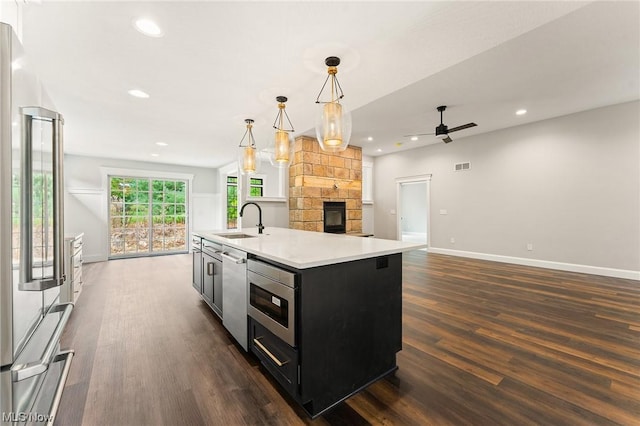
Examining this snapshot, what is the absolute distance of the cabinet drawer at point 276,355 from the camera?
4.89 feet

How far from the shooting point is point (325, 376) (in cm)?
150

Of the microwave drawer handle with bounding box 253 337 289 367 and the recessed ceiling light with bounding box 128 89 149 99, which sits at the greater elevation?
the recessed ceiling light with bounding box 128 89 149 99

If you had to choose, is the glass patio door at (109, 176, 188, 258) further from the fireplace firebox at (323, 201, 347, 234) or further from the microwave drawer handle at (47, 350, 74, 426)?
the microwave drawer handle at (47, 350, 74, 426)

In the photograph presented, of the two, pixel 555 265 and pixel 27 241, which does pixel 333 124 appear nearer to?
pixel 27 241

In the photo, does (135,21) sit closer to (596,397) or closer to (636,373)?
(596,397)

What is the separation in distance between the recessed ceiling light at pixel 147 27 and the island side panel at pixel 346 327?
221cm

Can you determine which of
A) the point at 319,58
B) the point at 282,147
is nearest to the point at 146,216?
the point at 282,147

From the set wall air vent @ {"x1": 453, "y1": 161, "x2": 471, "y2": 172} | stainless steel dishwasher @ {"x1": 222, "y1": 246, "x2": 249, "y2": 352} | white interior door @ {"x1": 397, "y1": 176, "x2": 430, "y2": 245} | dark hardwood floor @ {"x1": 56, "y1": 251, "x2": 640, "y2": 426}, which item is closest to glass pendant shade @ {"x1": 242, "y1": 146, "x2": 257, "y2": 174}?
stainless steel dishwasher @ {"x1": 222, "y1": 246, "x2": 249, "y2": 352}

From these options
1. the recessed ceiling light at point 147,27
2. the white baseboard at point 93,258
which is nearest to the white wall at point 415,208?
the white baseboard at point 93,258

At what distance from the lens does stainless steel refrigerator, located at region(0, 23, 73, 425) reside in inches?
29.1

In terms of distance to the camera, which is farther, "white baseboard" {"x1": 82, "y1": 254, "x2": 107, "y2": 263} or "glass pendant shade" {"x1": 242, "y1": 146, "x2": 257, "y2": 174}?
"white baseboard" {"x1": 82, "y1": 254, "x2": 107, "y2": 263}

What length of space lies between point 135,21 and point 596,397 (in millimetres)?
3978

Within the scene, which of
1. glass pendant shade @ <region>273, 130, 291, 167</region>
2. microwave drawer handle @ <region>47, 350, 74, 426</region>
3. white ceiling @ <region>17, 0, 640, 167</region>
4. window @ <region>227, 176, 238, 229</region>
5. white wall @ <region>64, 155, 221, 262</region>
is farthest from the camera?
window @ <region>227, 176, 238, 229</region>

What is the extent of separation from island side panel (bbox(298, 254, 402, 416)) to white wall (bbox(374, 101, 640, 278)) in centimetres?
482
